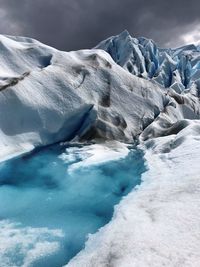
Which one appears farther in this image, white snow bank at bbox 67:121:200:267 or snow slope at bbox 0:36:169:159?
snow slope at bbox 0:36:169:159

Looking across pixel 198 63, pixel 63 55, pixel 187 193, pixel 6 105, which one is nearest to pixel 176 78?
pixel 198 63

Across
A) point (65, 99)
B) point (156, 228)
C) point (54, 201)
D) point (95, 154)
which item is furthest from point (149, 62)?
point (156, 228)

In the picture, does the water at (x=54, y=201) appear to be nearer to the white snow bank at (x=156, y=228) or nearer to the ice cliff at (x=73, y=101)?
the white snow bank at (x=156, y=228)

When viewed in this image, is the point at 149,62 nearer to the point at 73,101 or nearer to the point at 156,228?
the point at 73,101

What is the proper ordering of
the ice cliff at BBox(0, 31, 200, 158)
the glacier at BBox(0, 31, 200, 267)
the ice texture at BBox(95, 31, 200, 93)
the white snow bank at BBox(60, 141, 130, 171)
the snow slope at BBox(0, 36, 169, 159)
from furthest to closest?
the ice texture at BBox(95, 31, 200, 93) → the ice cliff at BBox(0, 31, 200, 158) → the snow slope at BBox(0, 36, 169, 159) → the white snow bank at BBox(60, 141, 130, 171) → the glacier at BBox(0, 31, 200, 267)

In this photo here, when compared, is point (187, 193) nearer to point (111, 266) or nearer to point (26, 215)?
point (111, 266)

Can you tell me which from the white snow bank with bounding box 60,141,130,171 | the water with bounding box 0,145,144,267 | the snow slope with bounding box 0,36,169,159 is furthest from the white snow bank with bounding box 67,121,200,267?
the snow slope with bounding box 0,36,169,159

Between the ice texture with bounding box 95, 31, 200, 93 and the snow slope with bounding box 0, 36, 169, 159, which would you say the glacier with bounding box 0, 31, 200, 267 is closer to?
the snow slope with bounding box 0, 36, 169, 159
